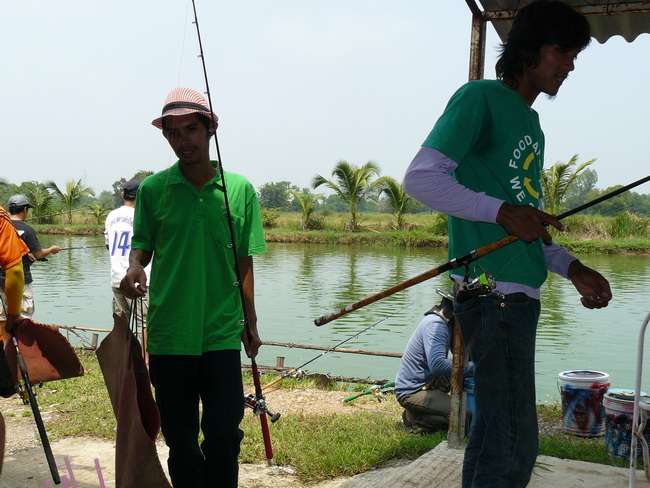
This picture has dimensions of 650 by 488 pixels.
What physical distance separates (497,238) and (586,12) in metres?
2.65

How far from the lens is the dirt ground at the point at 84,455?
12.7 ft

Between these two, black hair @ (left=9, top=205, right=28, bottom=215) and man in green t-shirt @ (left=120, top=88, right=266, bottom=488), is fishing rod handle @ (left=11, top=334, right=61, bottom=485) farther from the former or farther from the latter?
black hair @ (left=9, top=205, right=28, bottom=215)

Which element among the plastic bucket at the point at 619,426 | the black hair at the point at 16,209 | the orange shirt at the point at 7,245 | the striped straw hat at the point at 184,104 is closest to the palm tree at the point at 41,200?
the black hair at the point at 16,209

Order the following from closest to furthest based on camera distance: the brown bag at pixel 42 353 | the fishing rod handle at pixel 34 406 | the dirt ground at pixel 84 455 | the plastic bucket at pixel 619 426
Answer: the fishing rod handle at pixel 34 406 → the brown bag at pixel 42 353 → the dirt ground at pixel 84 455 → the plastic bucket at pixel 619 426

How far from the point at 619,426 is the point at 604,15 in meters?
2.47

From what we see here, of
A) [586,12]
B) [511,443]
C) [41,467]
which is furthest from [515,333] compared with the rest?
[41,467]

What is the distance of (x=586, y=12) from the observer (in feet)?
13.8

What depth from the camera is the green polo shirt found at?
111 inches

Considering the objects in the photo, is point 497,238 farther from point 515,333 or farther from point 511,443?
point 511,443

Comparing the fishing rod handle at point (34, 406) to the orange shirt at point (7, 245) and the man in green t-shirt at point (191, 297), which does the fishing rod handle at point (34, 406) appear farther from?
the man in green t-shirt at point (191, 297)

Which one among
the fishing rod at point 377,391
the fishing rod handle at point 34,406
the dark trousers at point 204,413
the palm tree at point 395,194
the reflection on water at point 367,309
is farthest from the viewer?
the palm tree at point 395,194

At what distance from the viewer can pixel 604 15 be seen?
14.1 feet

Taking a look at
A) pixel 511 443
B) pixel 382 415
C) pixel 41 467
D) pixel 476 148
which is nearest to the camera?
pixel 511 443

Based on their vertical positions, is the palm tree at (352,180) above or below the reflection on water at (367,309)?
above
